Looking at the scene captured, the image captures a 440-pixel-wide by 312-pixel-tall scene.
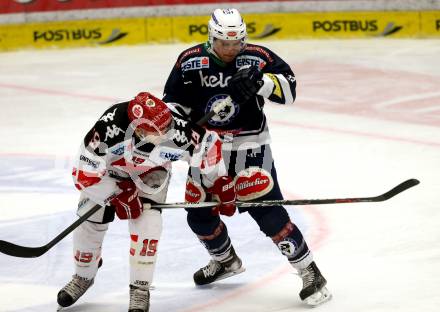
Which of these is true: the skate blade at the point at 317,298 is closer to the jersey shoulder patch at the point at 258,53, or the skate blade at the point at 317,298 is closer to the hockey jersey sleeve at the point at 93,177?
the hockey jersey sleeve at the point at 93,177

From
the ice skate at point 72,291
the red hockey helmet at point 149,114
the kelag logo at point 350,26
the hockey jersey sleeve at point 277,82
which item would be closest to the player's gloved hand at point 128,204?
the red hockey helmet at point 149,114

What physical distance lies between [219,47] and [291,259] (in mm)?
1120

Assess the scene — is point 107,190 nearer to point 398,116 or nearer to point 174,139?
point 174,139

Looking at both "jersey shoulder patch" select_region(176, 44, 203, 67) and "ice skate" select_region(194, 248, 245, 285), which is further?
"ice skate" select_region(194, 248, 245, 285)

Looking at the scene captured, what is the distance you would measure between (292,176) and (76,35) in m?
5.78

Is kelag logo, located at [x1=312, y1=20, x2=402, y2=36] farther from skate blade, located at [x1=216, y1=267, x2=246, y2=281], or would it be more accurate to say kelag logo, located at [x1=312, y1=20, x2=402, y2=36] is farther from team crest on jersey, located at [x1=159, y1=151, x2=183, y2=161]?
team crest on jersey, located at [x1=159, y1=151, x2=183, y2=161]

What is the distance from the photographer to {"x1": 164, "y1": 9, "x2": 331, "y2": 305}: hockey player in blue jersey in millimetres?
5406

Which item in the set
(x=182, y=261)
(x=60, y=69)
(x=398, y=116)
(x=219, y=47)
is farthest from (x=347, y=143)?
(x=60, y=69)

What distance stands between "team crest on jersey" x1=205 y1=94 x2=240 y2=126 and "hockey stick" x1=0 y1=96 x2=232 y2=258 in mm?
50

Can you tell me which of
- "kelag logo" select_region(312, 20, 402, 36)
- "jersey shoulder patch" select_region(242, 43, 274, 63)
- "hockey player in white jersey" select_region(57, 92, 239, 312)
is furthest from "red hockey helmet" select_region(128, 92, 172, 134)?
"kelag logo" select_region(312, 20, 402, 36)

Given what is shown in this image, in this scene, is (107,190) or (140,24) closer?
(107,190)

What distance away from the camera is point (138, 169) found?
527 cm

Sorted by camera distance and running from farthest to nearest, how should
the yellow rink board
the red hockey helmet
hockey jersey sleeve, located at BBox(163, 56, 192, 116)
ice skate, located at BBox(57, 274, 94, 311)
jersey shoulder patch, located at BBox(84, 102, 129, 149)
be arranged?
1. the yellow rink board
2. hockey jersey sleeve, located at BBox(163, 56, 192, 116)
3. ice skate, located at BBox(57, 274, 94, 311)
4. jersey shoulder patch, located at BBox(84, 102, 129, 149)
5. the red hockey helmet

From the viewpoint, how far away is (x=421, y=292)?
216 inches
